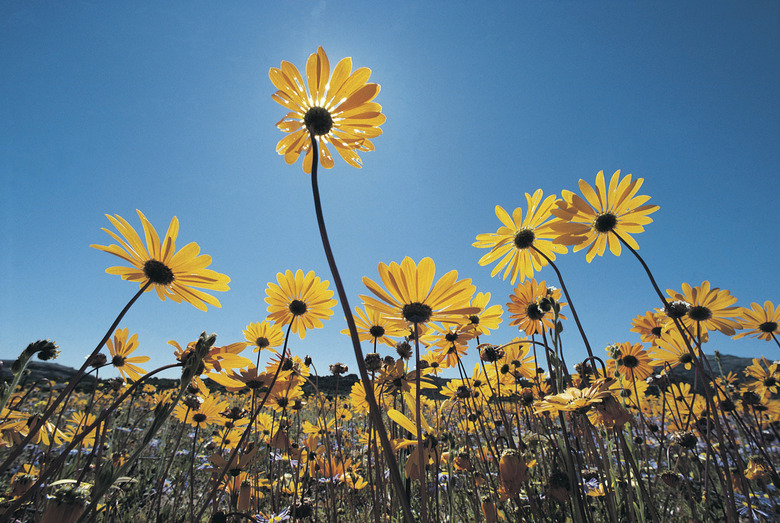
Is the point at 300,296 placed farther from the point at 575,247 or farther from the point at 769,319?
the point at 769,319

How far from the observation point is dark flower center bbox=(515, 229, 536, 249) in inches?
91.2

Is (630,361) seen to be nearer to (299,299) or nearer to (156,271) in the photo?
(299,299)

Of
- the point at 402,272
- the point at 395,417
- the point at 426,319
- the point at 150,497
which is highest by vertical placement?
the point at 402,272

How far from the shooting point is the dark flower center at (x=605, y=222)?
191 centimetres

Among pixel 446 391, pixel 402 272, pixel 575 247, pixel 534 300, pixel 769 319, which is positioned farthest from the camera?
pixel 446 391

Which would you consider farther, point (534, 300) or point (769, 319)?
point (769, 319)

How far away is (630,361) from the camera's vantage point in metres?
3.15

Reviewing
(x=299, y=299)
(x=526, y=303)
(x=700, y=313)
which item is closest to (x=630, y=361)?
(x=700, y=313)

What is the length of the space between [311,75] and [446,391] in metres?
3.75

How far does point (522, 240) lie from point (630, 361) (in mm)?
1887

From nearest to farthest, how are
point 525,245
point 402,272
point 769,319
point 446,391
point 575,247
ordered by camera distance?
point 402,272
point 575,247
point 525,245
point 769,319
point 446,391

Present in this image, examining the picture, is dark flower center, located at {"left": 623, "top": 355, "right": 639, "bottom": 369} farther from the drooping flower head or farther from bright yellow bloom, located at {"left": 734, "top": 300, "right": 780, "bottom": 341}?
the drooping flower head

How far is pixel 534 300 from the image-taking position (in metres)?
2.50

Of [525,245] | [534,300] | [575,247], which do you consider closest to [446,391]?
→ [534,300]
